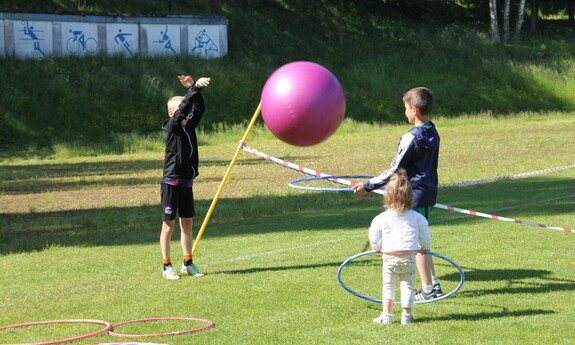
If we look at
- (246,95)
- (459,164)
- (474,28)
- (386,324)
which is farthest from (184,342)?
(474,28)

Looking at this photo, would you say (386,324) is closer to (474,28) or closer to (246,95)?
(246,95)

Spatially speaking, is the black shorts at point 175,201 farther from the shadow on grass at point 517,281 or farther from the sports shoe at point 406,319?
the sports shoe at point 406,319

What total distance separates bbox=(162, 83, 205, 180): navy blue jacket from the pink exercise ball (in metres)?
0.93

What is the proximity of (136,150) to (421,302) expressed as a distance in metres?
25.8

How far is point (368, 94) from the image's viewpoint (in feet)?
163

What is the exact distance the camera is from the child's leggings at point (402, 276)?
8625 millimetres

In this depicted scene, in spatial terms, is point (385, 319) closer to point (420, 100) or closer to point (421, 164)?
point (421, 164)

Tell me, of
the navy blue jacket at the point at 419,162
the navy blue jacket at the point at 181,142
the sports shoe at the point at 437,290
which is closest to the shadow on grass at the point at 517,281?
the sports shoe at the point at 437,290

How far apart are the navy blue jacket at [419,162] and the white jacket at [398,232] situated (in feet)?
3.03

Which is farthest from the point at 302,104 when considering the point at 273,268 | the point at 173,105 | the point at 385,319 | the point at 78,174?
the point at 78,174

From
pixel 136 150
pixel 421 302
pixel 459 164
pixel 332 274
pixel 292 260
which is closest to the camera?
pixel 421 302

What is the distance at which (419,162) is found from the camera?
9.79 metres

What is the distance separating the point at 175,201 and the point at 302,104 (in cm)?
197

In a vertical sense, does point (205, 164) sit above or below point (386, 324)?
below
